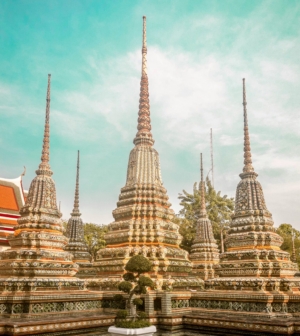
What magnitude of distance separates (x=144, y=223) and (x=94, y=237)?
31.0m

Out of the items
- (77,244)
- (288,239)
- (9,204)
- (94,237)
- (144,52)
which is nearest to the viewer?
(144,52)

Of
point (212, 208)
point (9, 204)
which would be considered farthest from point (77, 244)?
→ point (212, 208)

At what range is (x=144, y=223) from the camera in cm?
1548

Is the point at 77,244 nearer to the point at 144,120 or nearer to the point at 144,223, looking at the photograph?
the point at 144,223

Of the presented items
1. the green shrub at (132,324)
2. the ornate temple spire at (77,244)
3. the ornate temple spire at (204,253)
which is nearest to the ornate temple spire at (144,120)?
the ornate temple spire at (77,244)

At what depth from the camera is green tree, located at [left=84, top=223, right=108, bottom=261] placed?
42.4m

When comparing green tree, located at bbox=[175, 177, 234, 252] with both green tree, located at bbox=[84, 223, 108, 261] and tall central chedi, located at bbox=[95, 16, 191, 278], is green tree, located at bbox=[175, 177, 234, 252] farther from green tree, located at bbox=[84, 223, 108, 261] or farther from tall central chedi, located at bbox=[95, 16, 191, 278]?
tall central chedi, located at bbox=[95, 16, 191, 278]

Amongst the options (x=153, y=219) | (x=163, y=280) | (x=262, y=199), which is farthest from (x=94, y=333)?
(x=262, y=199)

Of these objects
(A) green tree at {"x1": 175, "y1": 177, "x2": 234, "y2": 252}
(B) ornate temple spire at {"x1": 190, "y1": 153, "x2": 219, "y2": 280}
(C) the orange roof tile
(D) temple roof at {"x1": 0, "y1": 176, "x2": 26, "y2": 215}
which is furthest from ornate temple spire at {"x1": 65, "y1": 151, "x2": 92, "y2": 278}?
(A) green tree at {"x1": 175, "y1": 177, "x2": 234, "y2": 252}

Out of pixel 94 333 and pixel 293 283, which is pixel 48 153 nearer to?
pixel 94 333

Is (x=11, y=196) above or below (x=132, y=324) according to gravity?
above

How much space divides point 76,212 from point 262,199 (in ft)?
35.8

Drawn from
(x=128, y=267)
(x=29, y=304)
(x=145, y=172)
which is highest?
(x=145, y=172)

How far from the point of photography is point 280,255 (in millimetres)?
13203
